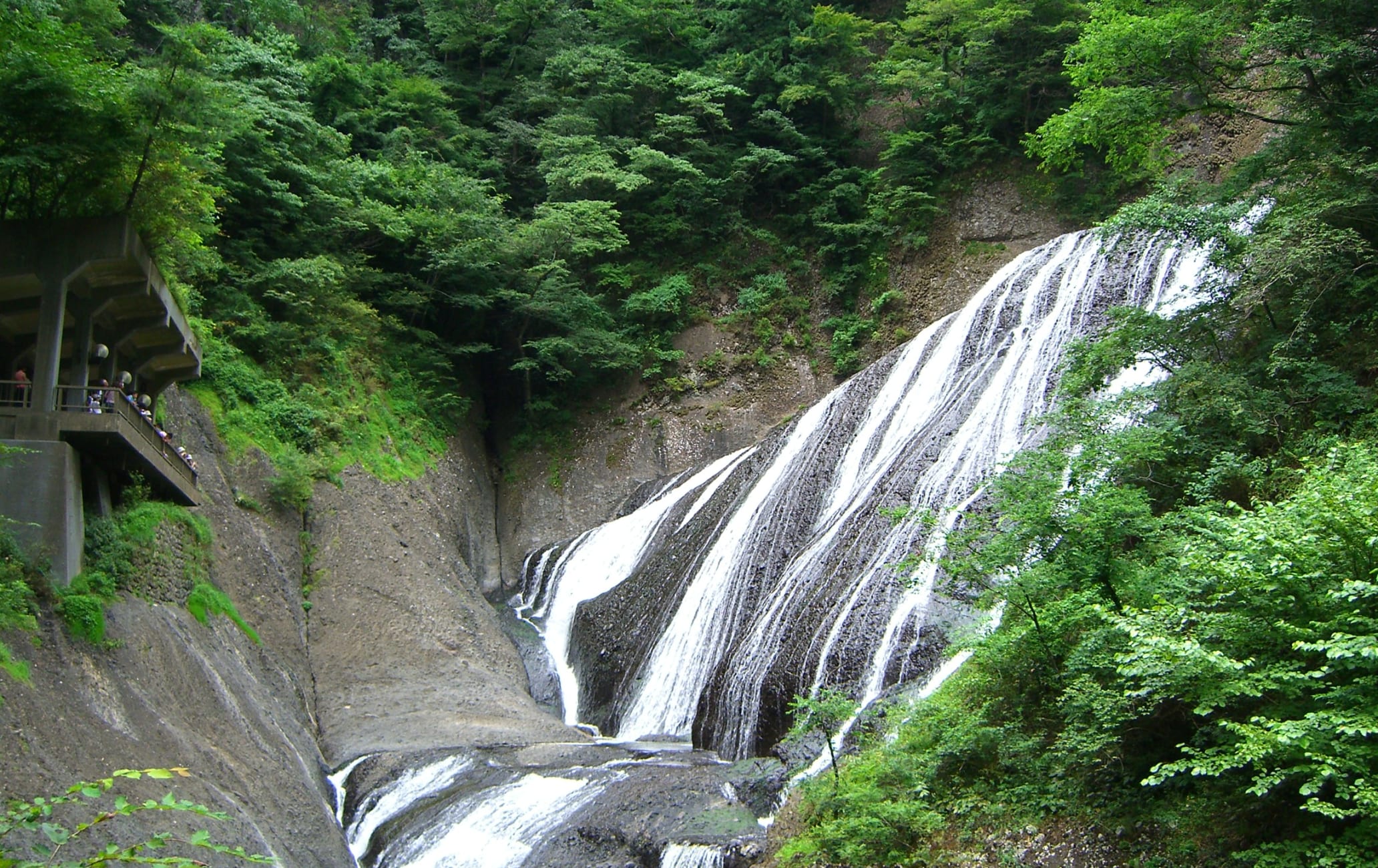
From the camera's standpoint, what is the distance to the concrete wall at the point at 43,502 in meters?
12.5

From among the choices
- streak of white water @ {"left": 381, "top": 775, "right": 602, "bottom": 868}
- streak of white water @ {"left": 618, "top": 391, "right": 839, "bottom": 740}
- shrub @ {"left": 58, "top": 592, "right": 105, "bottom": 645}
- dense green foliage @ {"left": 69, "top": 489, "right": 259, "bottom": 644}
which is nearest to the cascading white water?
streak of white water @ {"left": 381, "top": 775, "right": 602, "bottom": 868}

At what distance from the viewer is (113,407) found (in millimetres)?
14172

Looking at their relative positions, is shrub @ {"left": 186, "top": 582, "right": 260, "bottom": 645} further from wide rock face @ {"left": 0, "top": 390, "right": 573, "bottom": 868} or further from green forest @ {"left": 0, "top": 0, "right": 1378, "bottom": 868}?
green forest @ {"left": 0, "top": 0, "right": 1378, "bottom": 868}

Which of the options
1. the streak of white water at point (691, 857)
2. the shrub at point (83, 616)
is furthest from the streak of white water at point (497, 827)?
the shrub at point (83, 616)

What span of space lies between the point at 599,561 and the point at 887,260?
1326cm

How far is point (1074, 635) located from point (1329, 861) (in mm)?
3446

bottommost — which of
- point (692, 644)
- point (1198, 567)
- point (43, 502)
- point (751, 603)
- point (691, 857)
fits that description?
point (691, 857)

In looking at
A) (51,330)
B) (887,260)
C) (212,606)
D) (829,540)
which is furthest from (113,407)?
(887,260)

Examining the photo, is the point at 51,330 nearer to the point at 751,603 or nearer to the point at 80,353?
the point at 80,353

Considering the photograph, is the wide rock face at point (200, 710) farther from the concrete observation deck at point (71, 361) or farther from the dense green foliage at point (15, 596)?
the concrete observation deck at point (71, 361)

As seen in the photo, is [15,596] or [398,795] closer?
[15,596]

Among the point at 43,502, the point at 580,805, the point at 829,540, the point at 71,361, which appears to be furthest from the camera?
the point at 829,540

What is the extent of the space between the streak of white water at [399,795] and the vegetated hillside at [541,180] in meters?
8.73

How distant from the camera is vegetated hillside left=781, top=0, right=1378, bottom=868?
7.16 m
